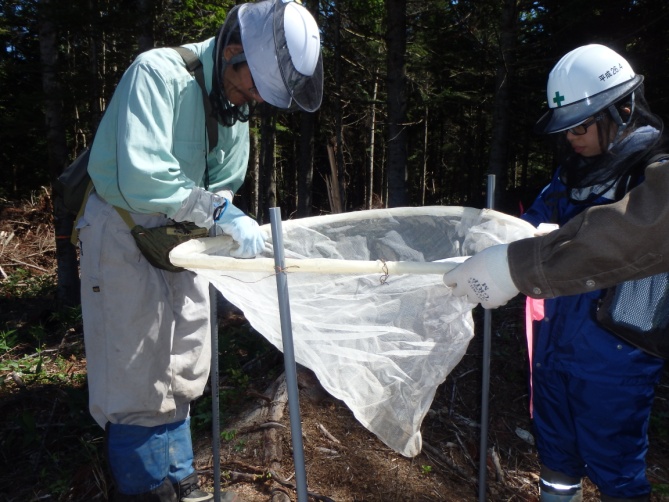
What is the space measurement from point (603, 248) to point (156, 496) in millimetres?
1995

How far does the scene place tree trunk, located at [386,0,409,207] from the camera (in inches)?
273

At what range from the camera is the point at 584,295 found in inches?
82.3

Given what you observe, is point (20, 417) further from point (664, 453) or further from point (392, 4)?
point (392, 4)

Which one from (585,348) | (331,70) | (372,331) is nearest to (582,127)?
(585,348)

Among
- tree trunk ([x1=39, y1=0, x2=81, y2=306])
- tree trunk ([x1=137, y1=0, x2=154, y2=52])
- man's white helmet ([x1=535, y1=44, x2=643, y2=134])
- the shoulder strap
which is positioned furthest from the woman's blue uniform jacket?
tree trunk ([x1=137, y1=0, x2=154, y2=52])

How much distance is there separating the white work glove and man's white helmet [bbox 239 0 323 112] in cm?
96

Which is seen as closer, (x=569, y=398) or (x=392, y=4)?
(x=569, y=398)

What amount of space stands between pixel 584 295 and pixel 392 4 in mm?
5900

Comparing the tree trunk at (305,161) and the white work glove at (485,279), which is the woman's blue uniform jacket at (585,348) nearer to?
the white work glove at (485,279)

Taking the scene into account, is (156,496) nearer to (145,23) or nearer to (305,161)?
(145,23)

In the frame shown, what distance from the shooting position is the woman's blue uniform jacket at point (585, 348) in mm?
2027

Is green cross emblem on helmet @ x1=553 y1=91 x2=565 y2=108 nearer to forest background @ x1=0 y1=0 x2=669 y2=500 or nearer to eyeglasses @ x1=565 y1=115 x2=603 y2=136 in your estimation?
eyeglasses @ x1=565 y1=115 x2=603 y2=136

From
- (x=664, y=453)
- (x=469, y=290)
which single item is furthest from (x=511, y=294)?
(x=664, y=453)

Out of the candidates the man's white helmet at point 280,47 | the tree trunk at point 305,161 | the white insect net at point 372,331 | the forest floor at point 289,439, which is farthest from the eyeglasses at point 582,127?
the tree trunk at point 305,161
